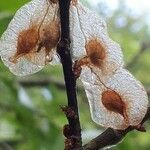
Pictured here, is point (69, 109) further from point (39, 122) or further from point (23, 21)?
point (39, 122)

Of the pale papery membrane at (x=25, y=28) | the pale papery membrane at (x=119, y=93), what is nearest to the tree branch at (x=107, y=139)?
the pale papery membrane at (x=119, y=93)

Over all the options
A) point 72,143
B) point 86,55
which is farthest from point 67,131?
point 86,55

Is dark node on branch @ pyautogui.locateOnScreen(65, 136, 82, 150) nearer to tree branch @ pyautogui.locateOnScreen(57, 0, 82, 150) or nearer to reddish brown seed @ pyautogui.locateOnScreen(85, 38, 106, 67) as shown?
tree branch @ pyautogui.locateOnScreen(57, 0, 82, 150)

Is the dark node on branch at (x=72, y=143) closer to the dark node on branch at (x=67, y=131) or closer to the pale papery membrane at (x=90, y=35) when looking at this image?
the dark node on branch at (x=67, y=131)

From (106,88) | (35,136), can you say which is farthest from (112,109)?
(35,136)

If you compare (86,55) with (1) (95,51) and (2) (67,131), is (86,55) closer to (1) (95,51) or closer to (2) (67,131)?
(1) (95,51)

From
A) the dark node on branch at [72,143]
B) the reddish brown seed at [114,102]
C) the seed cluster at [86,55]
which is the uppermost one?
the seed cluster at [86,55]

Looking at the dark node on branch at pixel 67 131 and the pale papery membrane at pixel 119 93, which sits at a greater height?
the pale papery membrane at pixel 119 93
